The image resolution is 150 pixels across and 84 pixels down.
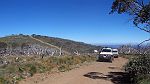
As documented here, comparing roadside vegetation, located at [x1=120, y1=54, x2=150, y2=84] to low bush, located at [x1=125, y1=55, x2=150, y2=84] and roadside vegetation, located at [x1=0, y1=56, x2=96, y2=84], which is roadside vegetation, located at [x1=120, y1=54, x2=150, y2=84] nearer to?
low bush, located at [x1=125, y1=55, x2=150, y2=84]

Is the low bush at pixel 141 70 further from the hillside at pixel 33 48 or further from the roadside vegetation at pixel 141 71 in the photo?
the hillside at pixel 33 48

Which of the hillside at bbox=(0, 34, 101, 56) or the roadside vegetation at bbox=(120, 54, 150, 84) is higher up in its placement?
the hillside at bbox=(0, 34, 101, 56)

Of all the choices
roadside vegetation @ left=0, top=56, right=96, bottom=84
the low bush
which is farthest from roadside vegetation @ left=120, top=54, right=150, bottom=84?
roadside vegetation @ left=0, top=56, right=96, bottom=84

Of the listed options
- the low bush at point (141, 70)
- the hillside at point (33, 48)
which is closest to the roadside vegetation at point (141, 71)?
the low bush at point (141, 70)

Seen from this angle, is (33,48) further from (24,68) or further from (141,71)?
(141,71)

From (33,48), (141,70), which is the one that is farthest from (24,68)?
(33,48)

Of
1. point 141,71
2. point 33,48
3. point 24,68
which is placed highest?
point 33,48

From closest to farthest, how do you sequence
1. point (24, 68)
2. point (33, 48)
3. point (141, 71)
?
point (141, 71) < point (24, 68) < point (33, 48)

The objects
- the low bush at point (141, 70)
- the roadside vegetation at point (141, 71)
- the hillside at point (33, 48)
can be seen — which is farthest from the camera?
the hillside at point (33, 48)

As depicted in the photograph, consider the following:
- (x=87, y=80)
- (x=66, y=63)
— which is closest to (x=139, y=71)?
(x=87, y=80)

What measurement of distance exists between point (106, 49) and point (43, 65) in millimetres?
16526

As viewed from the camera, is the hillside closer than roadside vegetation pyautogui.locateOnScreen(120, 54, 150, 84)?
No

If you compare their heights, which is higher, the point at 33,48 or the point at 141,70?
the point at 33,48

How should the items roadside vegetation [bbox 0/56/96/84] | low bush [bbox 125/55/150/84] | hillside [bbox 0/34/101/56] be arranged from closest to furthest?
low bush [bbox 125/55/150/84] < roadside vegetation [bbox 0/56/96/84] < hillside [bbox 0/34/101/56]
